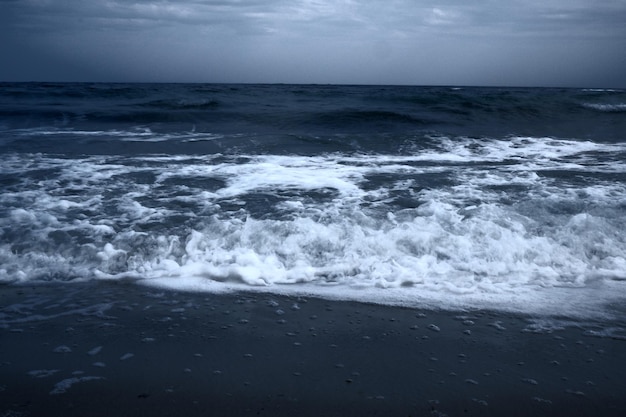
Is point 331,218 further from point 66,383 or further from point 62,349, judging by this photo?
point 66,383

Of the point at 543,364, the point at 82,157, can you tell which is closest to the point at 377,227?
the point at 543,364

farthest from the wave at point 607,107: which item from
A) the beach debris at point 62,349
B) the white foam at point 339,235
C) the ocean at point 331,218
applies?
the beach debris at point 62,349

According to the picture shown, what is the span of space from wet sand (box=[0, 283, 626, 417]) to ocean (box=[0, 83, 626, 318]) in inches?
14.9

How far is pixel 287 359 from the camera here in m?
2.94

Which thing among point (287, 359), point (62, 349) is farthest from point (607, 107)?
point (62, 349)

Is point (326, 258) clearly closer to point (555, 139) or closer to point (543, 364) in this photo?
point (543, 364)

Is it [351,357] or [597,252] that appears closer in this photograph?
[351,357]

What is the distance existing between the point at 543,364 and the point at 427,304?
1000 mm

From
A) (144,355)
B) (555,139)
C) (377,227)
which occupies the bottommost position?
(144,355)

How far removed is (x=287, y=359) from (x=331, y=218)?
9.06 ft

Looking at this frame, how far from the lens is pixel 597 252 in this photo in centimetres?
478

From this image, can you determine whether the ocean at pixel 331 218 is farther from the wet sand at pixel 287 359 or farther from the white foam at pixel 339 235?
the wet sand at pixel 287 359

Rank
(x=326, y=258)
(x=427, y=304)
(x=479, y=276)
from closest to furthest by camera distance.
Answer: (x=427, y=304), (x=479, y=276), (x=326, y=258)

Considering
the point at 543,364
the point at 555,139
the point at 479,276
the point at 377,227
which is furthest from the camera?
the point at 555,139
